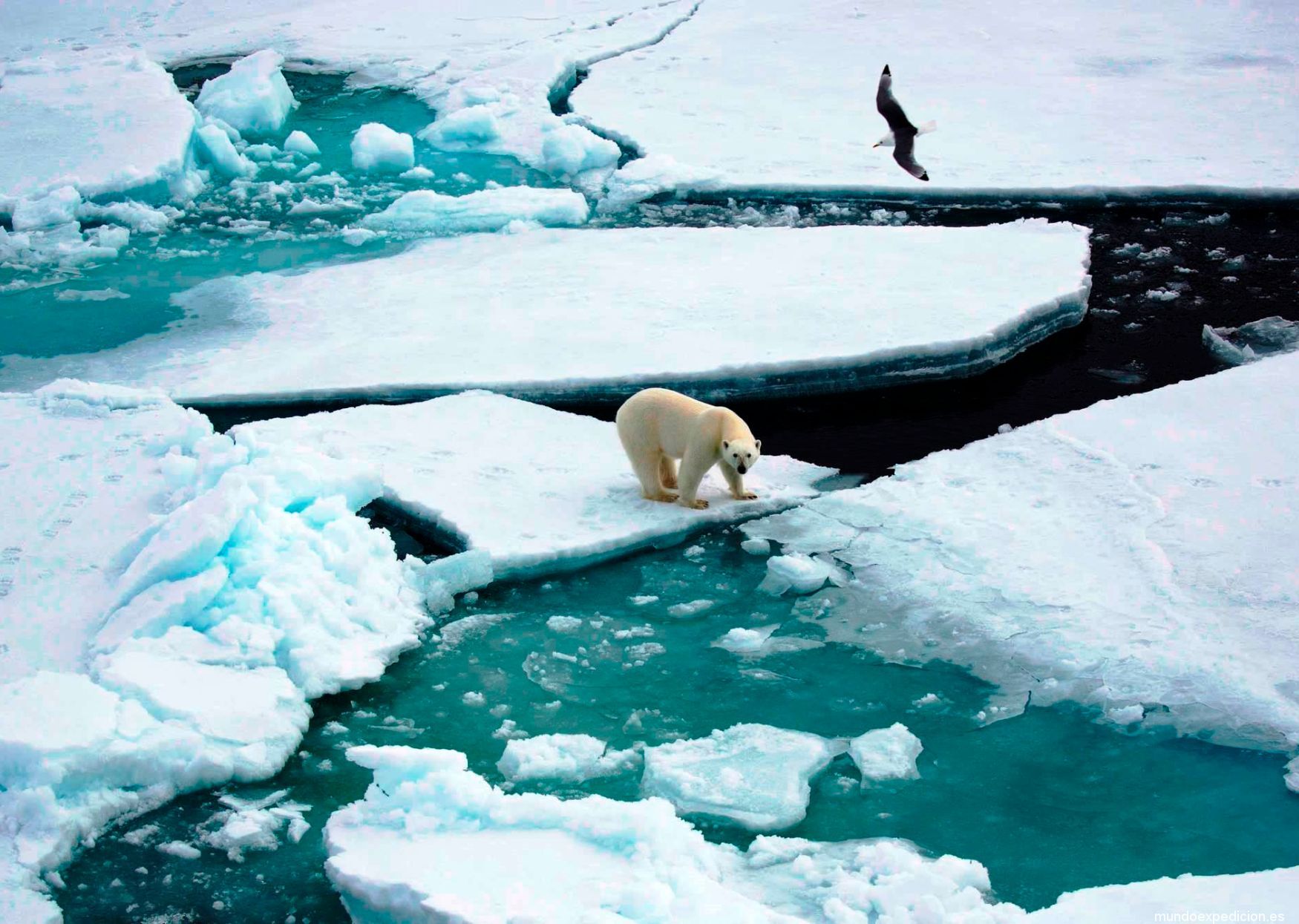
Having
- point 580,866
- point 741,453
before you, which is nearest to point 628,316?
point 741,453

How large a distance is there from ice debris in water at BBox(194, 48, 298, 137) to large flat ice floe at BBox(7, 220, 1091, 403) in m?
3.34

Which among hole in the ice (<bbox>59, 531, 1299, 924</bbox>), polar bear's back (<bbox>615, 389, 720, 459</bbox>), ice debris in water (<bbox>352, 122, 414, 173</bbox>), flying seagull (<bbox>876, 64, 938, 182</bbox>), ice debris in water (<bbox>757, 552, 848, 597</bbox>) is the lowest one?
hole in the ice (<bbox>59, 531, 1299, 924</bbox>)

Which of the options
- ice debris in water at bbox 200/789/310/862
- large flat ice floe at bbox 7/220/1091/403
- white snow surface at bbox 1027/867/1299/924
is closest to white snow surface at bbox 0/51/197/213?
large flat ice floe at bbox 7/220/1091/403

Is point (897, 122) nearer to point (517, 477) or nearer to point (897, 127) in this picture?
point (897, 127)

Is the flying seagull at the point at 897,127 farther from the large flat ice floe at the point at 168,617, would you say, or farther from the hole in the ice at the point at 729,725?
the large flat ice floe at the point at 168,617

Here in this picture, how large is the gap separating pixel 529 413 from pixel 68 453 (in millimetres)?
1947

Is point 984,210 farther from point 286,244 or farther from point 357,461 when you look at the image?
point 357,461

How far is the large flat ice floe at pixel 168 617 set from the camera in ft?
11.2

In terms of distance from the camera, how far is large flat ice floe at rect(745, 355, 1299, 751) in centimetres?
388

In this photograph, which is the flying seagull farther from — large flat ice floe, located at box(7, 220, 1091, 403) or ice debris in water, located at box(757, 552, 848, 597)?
large flat ice floe, located at box(7, 220, 1091, 403)

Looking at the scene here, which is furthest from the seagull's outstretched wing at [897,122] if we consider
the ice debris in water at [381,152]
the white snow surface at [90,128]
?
the white snow surface at [90,128]

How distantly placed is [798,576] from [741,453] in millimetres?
515

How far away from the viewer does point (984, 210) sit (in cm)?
920

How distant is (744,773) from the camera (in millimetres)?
3559
